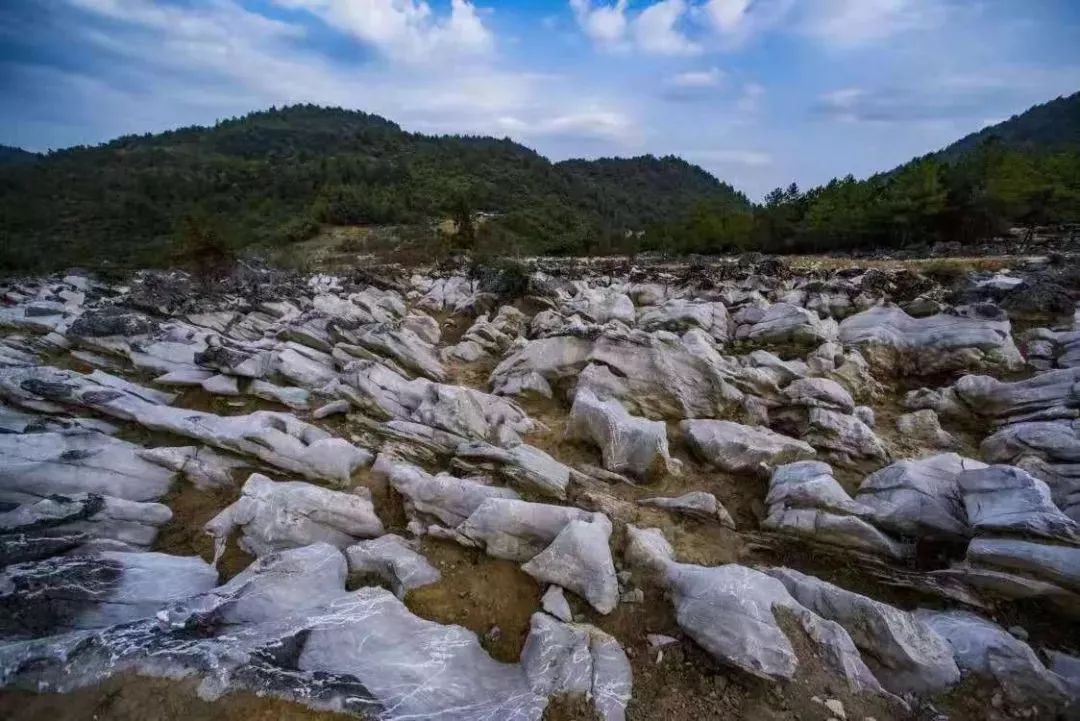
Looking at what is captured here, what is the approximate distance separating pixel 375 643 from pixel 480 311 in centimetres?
1833

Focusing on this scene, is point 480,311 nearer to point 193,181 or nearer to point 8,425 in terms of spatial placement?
point 8,425

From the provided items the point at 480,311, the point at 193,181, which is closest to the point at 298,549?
the point at 480,311

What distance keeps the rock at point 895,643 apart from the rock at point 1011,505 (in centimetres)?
210

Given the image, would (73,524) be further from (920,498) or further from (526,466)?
(920,498)

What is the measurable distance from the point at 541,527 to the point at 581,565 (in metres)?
0.98

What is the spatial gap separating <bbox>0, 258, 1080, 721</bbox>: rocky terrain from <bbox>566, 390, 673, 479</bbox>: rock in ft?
0.19

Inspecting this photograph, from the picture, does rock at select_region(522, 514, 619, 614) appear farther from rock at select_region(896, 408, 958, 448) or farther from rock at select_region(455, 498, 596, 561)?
rock at select_region(896, 408, 958, 448)

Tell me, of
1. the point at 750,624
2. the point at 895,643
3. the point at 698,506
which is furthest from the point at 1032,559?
the point at 698,506

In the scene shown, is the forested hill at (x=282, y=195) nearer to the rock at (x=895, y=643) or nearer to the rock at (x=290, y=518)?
the rock at (x=290, y=518)

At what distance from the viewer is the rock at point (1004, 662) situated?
5.13m

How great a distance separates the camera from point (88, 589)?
19.1 ft

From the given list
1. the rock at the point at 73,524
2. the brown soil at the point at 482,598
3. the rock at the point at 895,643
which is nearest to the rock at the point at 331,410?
the rock at the point at 73,524

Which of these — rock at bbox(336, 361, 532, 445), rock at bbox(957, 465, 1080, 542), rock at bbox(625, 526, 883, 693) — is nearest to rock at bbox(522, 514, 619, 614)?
rock at bbox(625, 526, 883, 693)

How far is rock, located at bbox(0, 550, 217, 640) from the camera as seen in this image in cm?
542
